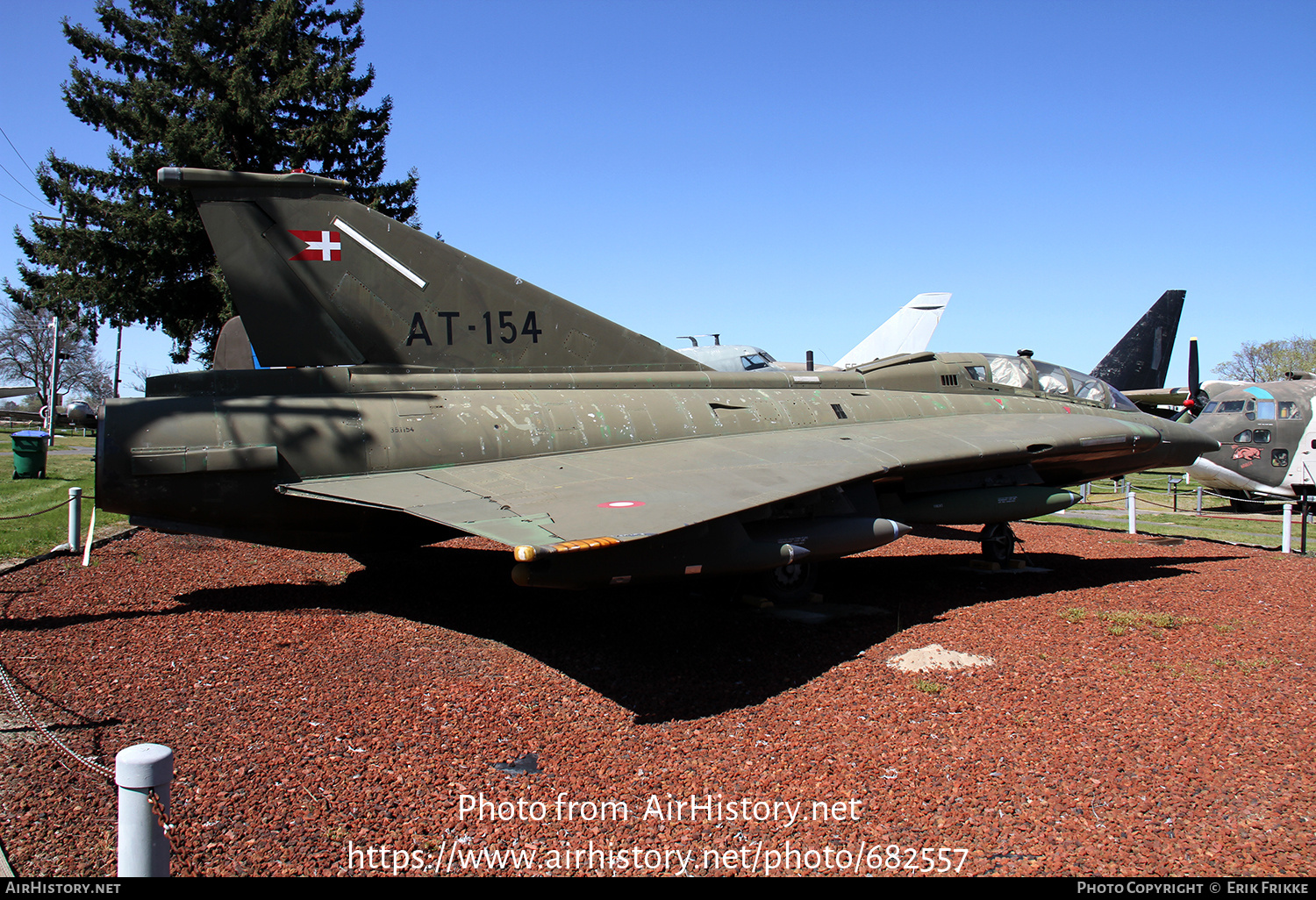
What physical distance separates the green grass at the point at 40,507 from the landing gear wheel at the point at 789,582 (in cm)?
Result: 717

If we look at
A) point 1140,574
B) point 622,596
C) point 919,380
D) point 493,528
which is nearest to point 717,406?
point 622,596

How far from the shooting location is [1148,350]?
86.6ft

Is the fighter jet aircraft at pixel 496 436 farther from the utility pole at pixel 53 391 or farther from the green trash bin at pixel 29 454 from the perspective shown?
the green trash bin at pixel 29 454

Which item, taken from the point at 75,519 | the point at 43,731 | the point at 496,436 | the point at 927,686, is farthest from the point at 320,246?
the point at 927,686

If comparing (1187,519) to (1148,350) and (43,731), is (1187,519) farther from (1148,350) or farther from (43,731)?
(43,731)

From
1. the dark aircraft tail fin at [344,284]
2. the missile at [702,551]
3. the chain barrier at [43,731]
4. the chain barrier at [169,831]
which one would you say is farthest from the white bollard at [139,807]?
the dark aircraft tail fin at [344,284]

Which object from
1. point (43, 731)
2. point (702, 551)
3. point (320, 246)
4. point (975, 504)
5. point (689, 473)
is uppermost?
point (320, 246)

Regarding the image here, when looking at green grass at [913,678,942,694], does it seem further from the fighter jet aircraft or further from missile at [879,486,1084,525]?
missile at [879,486,1084,525]

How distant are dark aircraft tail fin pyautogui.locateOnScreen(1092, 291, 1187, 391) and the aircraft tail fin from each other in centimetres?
626

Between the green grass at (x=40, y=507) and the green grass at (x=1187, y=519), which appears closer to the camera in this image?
the green grass at (x=40, y=507)

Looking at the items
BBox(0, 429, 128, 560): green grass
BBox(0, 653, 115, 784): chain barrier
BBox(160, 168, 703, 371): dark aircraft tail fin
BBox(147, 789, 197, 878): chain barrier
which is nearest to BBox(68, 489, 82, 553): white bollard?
BBox(0, 429, 128, 560): green grass

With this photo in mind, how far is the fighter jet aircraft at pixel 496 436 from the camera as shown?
694 cm

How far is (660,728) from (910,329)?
27356 millimetres
